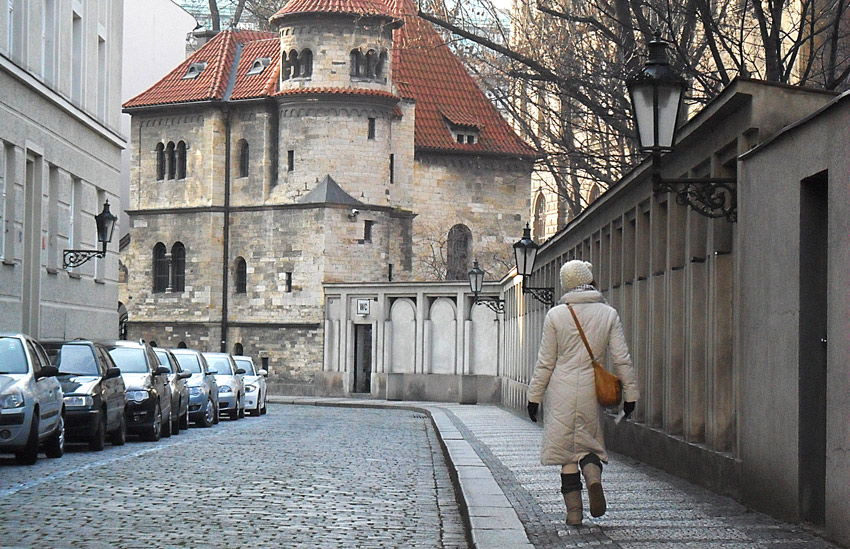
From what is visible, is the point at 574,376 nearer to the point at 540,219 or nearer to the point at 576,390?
the point at 576,390

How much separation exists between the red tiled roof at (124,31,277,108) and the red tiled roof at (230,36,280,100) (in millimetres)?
602

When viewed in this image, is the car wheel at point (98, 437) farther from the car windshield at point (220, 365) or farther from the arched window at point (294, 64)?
the arched window at point (294, 64)

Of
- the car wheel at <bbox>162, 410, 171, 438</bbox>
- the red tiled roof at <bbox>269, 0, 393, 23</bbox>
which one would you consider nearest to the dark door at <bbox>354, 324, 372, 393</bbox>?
the red tiled roof at <bbox>269, 0, 393, 23</bbox>

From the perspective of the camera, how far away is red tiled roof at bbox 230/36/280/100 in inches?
2532

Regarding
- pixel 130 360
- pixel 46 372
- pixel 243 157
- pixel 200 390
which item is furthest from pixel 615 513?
pixel 243 157

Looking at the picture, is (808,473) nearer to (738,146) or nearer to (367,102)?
(738,146)

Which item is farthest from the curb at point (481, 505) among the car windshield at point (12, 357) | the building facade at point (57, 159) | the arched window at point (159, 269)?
the arched window at point (159, 269)

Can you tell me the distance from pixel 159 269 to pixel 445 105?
16.3 meters

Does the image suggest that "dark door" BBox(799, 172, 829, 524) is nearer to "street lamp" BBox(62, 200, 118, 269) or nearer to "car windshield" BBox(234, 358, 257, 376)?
"street lamp" BBox(62, 200, 118, 269)

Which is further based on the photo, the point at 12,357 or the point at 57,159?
the point at 57,159

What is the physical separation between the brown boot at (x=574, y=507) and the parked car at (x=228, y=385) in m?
23.7

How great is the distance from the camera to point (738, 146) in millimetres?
12000

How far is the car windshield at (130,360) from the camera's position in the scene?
23.2 metres

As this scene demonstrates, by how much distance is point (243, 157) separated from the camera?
65.2 meters
